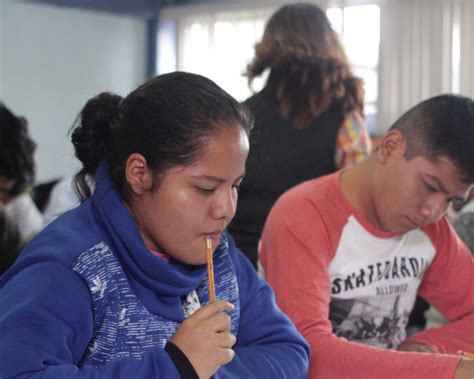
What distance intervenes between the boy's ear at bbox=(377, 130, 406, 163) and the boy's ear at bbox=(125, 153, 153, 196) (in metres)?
0.56

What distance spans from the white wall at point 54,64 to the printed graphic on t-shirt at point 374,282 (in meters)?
3.88

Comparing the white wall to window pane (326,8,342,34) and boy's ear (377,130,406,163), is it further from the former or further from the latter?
boy's ear (377,130,406,163)

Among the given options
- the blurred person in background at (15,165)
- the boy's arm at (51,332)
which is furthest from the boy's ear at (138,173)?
the blurred person in background at (15,165)

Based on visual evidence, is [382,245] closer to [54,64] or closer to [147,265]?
[147,265]

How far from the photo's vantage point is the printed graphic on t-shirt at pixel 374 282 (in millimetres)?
1494

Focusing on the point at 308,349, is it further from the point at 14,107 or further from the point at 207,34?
the point at 207,34

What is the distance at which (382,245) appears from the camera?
1540mm

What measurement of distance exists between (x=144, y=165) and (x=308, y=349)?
40cm

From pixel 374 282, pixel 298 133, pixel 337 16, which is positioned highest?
pixel 337 16

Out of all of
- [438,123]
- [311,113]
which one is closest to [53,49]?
[311,113]

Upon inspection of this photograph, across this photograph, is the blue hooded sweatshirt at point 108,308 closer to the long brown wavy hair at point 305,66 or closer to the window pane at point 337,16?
the long brown wavy hair at point 305,66

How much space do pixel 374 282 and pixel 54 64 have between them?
14.8ft

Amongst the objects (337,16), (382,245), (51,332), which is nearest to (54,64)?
(337,16)

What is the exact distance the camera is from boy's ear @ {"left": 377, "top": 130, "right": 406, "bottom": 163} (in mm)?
1476
